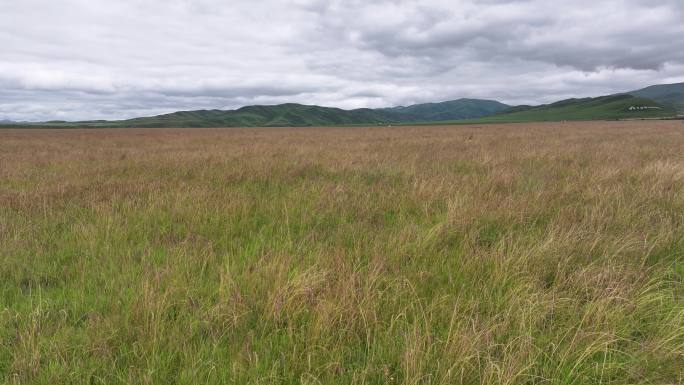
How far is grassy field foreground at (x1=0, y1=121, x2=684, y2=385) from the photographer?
182 centimetres

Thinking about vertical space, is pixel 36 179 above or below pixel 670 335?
above

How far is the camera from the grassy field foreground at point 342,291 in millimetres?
1816

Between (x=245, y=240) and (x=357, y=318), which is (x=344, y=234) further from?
(x=357, y=318)

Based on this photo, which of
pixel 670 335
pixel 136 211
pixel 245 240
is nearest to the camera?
pixel 670 335

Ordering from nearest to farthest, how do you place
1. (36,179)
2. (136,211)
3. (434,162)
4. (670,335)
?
(670,335), (136,211), (36,179), (434,162)

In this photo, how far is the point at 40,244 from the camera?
11.7 feet

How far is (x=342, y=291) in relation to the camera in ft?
7.82

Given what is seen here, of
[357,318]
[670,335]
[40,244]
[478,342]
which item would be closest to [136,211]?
[40,244]

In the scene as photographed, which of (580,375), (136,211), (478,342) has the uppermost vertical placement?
(136,211)

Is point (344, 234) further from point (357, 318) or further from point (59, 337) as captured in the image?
point (59, 337)

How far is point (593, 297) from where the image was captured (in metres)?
2.38

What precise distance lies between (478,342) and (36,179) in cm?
970

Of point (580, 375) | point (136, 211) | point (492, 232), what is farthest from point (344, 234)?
point (136, 211)

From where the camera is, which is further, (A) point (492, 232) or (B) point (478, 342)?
(A) point (492, 232)
